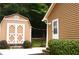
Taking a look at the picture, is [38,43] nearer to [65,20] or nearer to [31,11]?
[31,11]

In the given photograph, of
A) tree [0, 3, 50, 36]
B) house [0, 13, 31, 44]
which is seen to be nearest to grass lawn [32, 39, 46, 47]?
house [0, 13, 31, 44]

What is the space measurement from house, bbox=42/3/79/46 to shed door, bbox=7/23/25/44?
6.93 metres

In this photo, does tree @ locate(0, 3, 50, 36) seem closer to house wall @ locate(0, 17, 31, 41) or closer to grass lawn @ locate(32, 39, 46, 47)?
grass lawn @ locate(32, 39, 46, 47)

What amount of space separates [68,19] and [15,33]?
10776mm

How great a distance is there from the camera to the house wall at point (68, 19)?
9.29 metres

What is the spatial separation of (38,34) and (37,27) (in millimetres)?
1085

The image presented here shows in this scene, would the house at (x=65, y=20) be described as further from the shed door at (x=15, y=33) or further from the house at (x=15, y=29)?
the shed door at (x=15, y=33)

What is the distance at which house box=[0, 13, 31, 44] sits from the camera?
19594 millimetres

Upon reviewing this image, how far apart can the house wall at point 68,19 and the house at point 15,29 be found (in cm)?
796

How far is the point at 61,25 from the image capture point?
36.1ft

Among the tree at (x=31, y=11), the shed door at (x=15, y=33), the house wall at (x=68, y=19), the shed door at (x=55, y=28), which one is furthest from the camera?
the tree at (x=31, y=11)

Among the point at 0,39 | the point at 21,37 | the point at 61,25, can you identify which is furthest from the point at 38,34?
the point at 61,25

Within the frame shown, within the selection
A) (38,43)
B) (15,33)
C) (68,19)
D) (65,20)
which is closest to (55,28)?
(65,20)

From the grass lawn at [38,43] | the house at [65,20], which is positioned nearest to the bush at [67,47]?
the house at [65,20]
